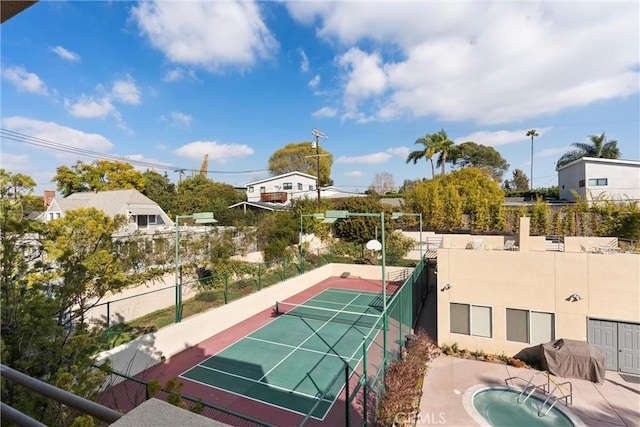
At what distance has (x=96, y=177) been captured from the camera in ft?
122

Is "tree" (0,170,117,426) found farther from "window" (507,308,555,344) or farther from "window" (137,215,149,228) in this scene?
"window" (137,215,149,228)

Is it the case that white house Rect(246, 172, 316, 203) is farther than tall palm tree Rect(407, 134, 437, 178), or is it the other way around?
white house Rect(246, 172, 316, 203)

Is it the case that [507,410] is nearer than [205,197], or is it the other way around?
[507,410]

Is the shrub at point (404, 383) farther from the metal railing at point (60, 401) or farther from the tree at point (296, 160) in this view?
the tree at point (296, 160)

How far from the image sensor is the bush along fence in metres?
10.5

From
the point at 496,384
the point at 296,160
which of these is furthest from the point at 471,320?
the point at 296,160

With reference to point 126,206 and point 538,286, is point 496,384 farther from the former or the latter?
point 126,206

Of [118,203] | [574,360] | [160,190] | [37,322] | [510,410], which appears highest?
[160,190]

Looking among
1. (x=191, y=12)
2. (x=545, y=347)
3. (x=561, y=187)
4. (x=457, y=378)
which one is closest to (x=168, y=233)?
(x=191, y=12)

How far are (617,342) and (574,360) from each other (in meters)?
1.71

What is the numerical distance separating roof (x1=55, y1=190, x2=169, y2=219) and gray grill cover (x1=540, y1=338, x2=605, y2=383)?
80.8 feet

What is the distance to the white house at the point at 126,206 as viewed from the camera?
2389 centimetres

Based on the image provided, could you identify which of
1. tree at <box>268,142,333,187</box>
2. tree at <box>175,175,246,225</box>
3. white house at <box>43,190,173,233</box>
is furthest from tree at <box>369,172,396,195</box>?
white house at <box>43,190,173,233</box>

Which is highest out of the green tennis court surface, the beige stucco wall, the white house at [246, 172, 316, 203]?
the white house at [246, 172, 316, 203]
